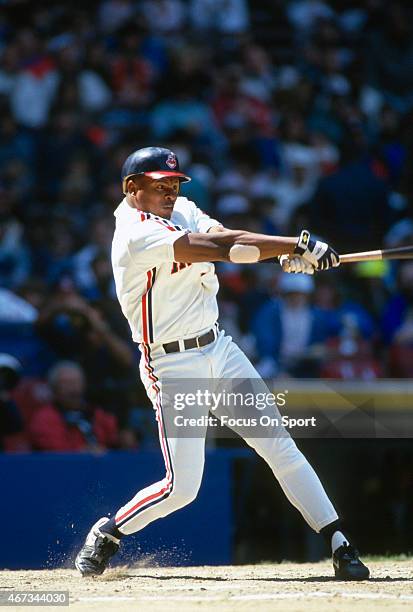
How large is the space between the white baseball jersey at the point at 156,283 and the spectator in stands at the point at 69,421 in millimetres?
2005

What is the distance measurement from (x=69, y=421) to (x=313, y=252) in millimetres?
2768

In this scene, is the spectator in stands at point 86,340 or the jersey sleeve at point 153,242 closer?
the jersey sleeve at point 153,242

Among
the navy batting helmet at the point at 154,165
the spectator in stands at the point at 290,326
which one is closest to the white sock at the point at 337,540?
the navy batting helmet at the point at 154,165

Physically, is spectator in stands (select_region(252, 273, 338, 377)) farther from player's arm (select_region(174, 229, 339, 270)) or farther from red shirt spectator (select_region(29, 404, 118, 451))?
player's arm (select_region(174, 229, 339, 270))

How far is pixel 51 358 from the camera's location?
785 cm

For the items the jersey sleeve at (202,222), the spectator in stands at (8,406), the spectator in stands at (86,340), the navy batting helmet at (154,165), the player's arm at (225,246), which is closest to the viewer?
the player's arm at (225,246)

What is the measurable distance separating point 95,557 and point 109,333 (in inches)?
105

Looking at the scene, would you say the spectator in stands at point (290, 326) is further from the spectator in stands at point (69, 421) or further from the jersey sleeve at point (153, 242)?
the jersey sleeve at point (153, 242)

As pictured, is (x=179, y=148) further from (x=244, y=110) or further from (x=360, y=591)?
(x=360, y=591)

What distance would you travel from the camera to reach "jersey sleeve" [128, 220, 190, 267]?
16.3 ft

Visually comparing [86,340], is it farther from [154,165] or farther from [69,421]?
[154,165]

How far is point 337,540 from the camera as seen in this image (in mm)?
5109

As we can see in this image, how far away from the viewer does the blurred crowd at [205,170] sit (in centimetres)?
779

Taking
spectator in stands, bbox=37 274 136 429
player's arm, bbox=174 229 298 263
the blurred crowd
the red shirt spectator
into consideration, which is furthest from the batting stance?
spectator in stands, bbox=37 274 136 429
